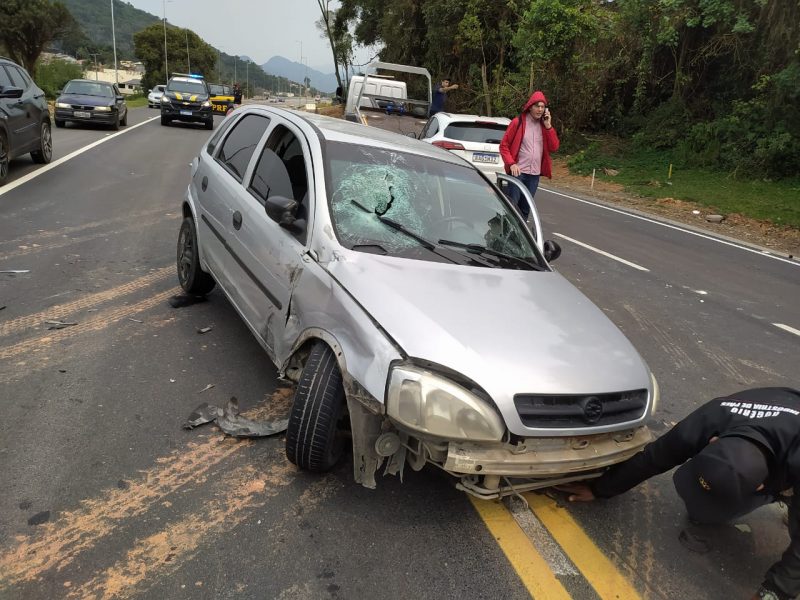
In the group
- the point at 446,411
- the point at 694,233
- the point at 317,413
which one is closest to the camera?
the point at 446,411

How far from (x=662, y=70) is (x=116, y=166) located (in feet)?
56.0

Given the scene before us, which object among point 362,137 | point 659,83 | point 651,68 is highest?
point 651,68

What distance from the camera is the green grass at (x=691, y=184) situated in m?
13.4

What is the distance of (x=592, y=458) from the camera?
2.55 metres

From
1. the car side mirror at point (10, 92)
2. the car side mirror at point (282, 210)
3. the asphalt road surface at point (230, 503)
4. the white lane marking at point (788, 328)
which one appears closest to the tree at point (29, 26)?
the car side mirror at point (10, 92)

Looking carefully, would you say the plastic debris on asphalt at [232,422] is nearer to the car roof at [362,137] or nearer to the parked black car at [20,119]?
the car roof at [362,137]

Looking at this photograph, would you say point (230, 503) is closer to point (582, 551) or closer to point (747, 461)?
point (582, 551)

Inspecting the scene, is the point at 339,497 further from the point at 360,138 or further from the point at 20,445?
the point at 360,138

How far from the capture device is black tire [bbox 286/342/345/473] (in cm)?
272

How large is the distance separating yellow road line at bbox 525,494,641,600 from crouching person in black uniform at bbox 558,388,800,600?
16.3 inches

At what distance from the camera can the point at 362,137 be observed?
156 inches

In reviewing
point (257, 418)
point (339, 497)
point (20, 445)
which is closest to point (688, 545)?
point (339, 497)

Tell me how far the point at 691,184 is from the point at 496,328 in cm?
1529

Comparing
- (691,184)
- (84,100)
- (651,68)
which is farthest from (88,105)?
(651,68)
